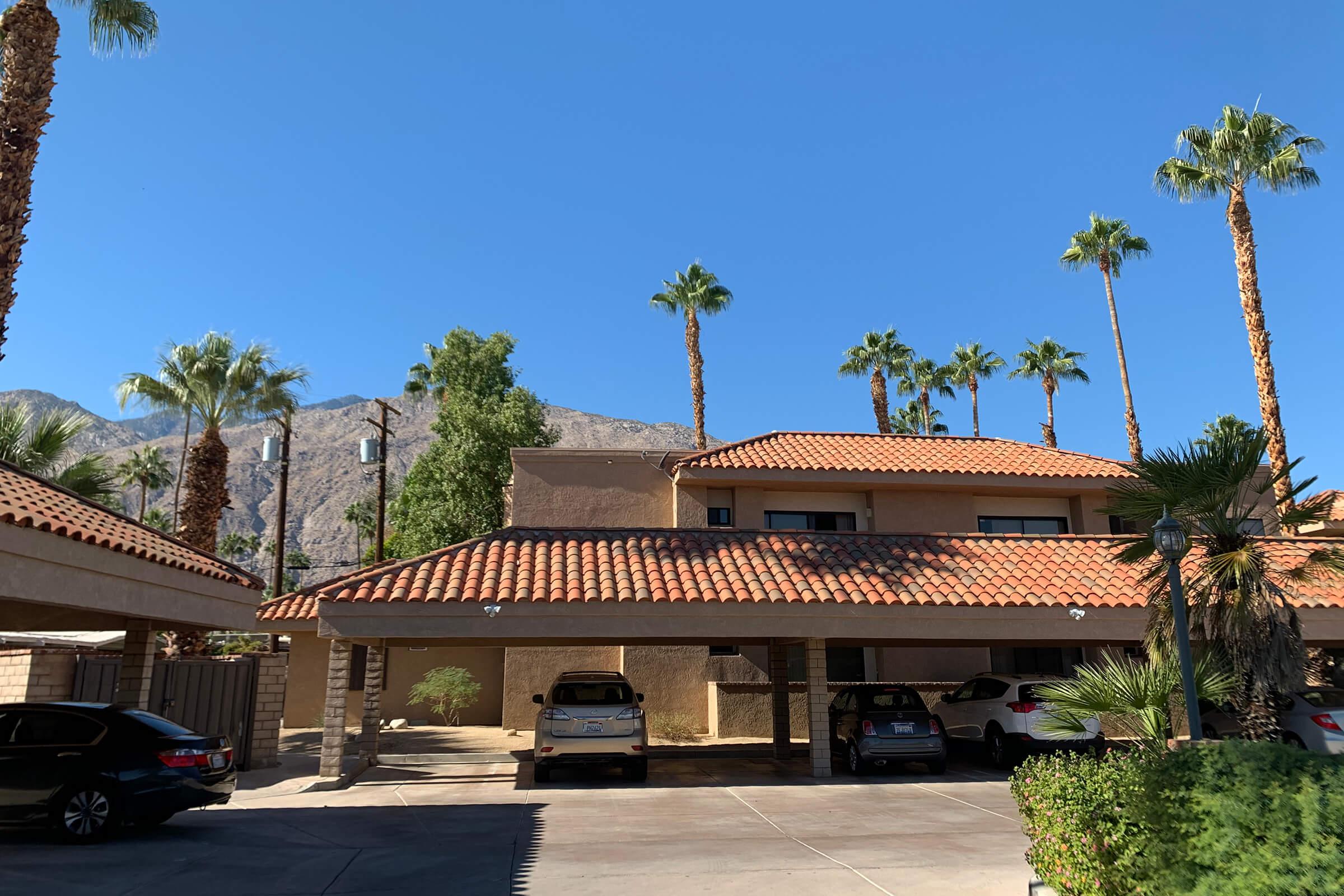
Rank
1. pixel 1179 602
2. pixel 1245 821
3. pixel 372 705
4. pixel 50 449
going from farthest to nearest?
pixel 50 449 → pixel 372 705 → pixel 1179 602 → pixel 1245 821

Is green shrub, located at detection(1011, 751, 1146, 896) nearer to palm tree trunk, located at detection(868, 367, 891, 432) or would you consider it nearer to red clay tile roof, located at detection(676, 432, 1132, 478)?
red clay tile roof, located at detection(676, 432, 1132, 478)

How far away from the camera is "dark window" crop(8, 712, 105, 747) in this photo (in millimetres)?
9750

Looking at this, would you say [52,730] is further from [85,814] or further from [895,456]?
[895,456]

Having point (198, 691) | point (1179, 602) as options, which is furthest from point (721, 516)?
point (1179, 602)

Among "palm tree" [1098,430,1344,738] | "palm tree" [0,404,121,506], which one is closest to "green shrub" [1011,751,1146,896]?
"palm tree" [1098,430,1344,738]

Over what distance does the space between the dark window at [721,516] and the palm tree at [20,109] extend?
50.5ft

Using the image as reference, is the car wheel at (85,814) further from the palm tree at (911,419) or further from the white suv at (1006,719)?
the palm tree at (911,419)

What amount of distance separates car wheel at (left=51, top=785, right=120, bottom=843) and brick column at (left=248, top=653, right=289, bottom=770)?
750cm

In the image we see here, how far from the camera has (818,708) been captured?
16078mm

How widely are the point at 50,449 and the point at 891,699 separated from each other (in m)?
17.0

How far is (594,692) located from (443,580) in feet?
10.3

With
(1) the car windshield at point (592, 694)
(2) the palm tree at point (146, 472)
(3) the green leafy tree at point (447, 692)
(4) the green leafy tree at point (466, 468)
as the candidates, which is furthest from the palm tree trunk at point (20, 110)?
(2) the palm tree at point (146, 472)

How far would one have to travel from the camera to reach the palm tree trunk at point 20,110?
13.8m

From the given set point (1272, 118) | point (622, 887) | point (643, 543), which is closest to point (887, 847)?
point (622, 887)
